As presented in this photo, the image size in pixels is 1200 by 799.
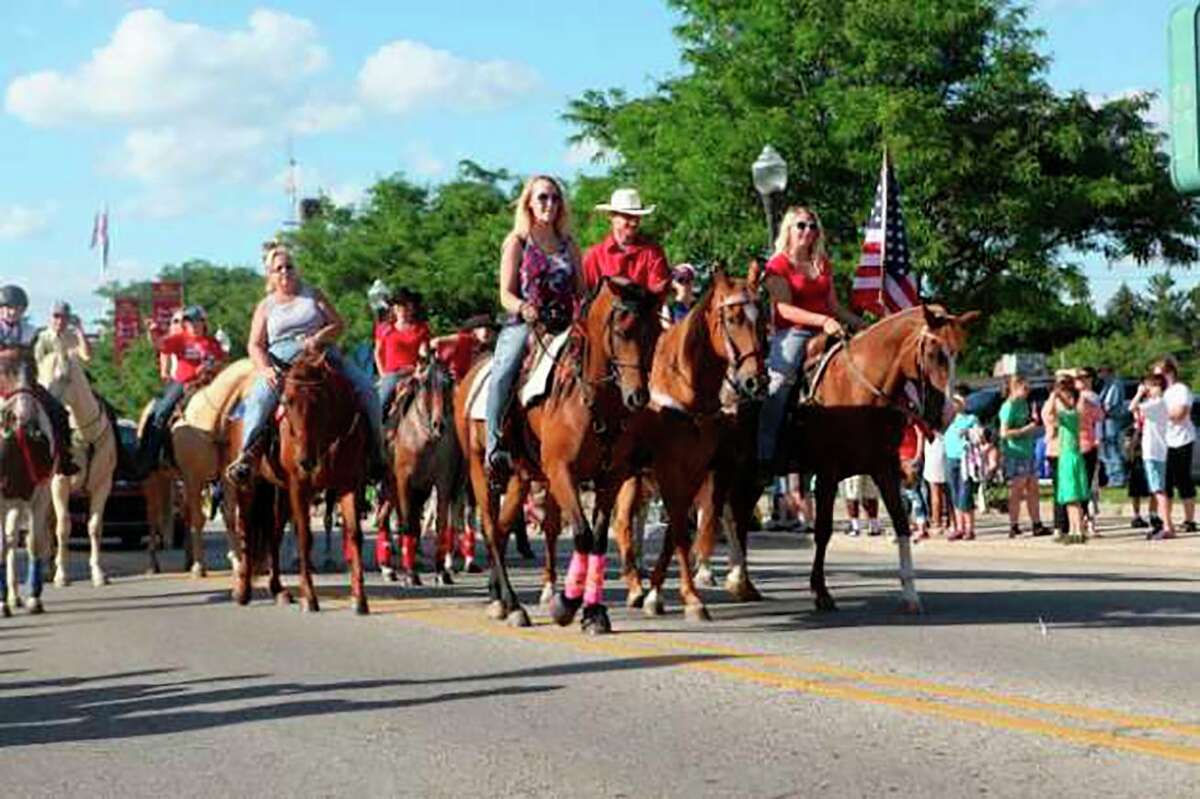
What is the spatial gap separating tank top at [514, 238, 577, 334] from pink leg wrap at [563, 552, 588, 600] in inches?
67.6

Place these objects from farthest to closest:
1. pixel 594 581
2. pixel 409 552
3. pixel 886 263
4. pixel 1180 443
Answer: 1. pixel 886 263
2. pixel 1180 443
3. pixel 409 552
4. pixel 594 581

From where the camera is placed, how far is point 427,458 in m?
18.1

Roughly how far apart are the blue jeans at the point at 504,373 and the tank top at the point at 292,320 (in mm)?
2637

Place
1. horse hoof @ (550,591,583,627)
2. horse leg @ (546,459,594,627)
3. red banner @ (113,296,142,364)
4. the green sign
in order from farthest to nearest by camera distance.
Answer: red banner @ (113,296,142,364)
horse hoof @ (550,591,583,627)
horse leg @ (546,459,594,627)
the green sign

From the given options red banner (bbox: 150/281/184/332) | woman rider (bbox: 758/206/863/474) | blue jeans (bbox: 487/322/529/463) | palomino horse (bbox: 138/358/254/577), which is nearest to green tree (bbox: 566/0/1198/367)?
palomino horse (bbox: 138/358/254/577)

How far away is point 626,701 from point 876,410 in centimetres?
469

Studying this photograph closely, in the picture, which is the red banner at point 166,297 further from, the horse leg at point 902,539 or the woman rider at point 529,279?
the horse leg at point 902,539

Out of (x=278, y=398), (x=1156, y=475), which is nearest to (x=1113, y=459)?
(x=1156, y=475)

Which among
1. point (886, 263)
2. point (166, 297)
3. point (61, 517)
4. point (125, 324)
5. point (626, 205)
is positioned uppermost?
point (166, 297)

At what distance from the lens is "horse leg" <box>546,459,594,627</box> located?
39.8 ft

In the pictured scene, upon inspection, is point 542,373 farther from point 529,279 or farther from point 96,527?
point 96,527

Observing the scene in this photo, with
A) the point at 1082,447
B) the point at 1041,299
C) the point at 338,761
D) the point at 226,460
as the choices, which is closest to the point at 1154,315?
the point at 1041,299

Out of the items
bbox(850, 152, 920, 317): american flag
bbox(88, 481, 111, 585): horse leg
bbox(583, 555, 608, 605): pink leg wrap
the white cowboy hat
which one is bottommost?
bbox(583, 555, 608, 605): pink leg wrap

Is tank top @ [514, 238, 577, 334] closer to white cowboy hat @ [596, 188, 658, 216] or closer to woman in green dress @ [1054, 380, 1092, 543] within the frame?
white cowboy hat @ [596, 188, 658, 216]
